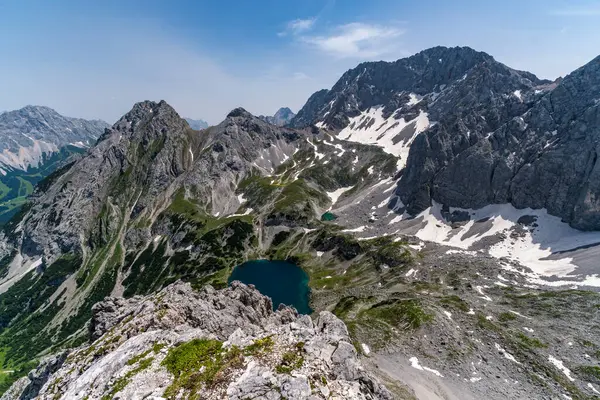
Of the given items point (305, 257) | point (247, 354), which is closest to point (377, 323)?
point (247, 354)

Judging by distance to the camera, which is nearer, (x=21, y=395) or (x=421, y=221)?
(x=21, y=395)

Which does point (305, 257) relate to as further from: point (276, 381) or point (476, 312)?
point (276, 381)

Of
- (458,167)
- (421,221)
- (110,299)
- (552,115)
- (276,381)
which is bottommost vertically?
(421,221)

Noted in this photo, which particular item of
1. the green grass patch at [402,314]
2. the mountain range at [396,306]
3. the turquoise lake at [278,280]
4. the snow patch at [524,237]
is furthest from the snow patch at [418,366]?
the snow patch at [524,237]

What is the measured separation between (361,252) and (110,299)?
11827 cm

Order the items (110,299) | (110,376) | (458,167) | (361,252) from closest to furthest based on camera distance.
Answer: (110,376) < (110,299) < (361,252) < (458,167)

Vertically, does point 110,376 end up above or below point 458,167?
below

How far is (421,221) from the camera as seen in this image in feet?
602

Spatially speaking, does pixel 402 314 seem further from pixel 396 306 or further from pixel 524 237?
pixel 524 237

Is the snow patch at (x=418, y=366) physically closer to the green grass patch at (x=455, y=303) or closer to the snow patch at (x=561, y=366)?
the snow patch at (x=561, y=366)

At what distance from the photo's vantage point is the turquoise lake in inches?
5261

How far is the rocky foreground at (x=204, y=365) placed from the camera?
26.9 metres

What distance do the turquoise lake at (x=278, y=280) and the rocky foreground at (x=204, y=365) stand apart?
8625cm

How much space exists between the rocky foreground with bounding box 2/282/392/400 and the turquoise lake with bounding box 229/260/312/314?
283 ft
